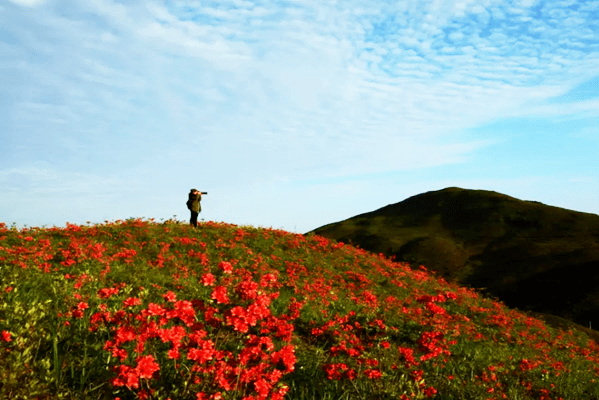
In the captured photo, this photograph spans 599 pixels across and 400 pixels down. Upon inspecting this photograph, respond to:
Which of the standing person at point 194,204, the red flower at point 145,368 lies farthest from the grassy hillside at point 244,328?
the standing person at point 194,204

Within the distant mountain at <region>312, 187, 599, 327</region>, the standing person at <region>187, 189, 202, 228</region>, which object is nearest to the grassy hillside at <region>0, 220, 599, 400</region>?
the standing person at <region>187, 189, 202, 228</region>

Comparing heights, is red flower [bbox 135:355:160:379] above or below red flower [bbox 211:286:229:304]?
below

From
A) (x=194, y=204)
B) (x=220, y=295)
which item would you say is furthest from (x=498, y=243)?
(x=220, y=295)

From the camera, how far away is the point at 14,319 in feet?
21.4

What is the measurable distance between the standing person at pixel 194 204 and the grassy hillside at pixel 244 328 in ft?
1.99

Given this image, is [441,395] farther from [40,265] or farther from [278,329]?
[40,265]

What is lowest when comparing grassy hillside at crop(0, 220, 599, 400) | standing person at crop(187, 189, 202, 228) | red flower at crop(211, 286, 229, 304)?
grassy hillside at crop(0, 220, 599, 400)

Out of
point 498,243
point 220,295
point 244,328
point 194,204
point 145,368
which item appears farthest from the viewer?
point 498,243

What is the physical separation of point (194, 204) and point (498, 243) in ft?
80.3

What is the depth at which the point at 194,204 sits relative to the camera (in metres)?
21.9

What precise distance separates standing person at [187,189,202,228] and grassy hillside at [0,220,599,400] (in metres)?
0.61

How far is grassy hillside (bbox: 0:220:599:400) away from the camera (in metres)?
4.99

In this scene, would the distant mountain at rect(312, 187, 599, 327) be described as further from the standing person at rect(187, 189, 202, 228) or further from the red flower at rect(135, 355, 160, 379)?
the red flower at rect(135, 355, 160, 379)

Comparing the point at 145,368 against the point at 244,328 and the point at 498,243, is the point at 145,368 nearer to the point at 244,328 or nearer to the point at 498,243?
the point at 244,328
